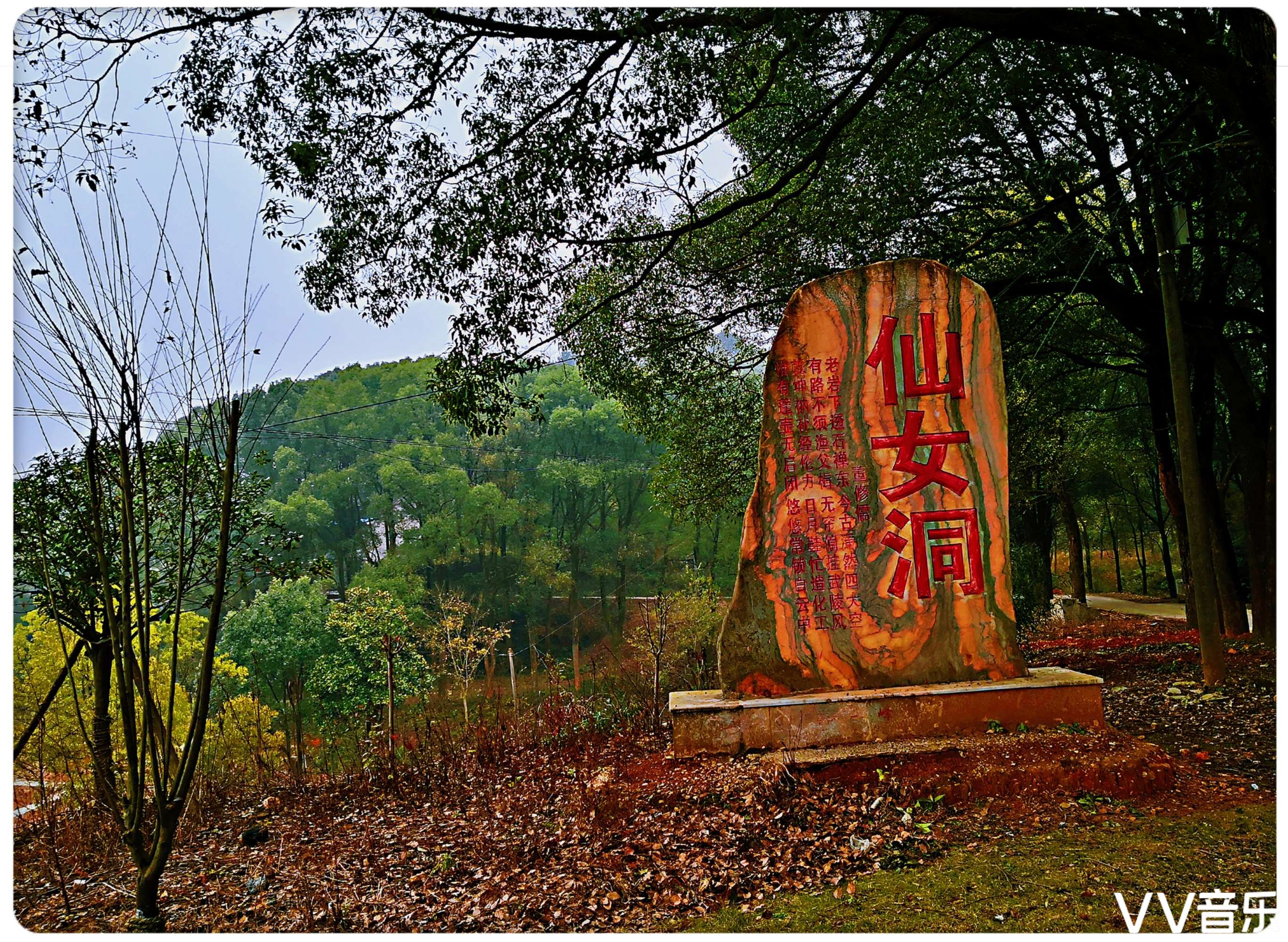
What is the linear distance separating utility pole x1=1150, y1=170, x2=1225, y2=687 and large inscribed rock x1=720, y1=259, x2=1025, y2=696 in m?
1.33

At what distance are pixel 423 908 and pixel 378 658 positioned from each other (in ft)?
50.0

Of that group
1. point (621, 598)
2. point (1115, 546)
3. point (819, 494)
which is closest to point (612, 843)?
point (819, 494)

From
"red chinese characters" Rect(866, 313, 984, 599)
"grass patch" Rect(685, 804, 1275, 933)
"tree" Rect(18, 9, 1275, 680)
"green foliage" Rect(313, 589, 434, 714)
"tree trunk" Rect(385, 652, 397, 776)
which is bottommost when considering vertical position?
"green foliage" Rect(313, 589, 434, 714)

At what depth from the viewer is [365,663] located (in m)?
18.2

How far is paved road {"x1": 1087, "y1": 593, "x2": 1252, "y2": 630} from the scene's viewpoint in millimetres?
14016

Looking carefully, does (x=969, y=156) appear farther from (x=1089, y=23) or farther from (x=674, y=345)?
(x=1089, y=23)

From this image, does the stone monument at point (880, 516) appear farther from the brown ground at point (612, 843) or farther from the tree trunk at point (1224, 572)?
the tree trunk at point (1224, 572)

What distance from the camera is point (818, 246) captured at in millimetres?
6320

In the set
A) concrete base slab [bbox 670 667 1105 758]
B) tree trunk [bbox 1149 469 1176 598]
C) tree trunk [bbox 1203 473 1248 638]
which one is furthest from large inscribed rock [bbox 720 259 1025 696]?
tree trunk [bbox 1149 469 1176 598]

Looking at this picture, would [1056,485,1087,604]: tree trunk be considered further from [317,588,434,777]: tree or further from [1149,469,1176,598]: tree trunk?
[317,588,434,777]: tree

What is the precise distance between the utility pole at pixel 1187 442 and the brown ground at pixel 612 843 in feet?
2.00

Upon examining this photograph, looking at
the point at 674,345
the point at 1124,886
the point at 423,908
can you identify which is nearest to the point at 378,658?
the point at 674,345

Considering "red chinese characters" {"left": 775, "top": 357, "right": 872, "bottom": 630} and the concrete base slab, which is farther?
"red chinese characters" {"left": 775, "top": 357, "right": 872, "bottom": 630}

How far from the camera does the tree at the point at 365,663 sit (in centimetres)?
1691
